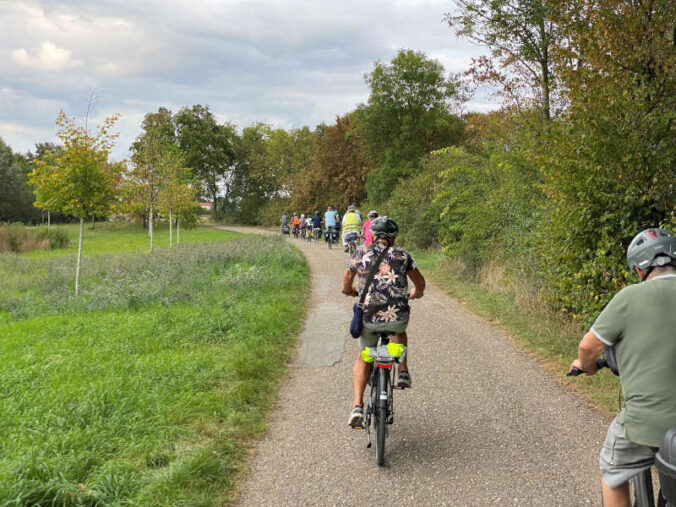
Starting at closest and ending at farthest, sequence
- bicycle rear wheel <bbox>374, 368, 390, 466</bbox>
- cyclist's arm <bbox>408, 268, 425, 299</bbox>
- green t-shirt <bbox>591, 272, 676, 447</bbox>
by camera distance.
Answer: green t-shirt <bbox>591, 272, 676, 447</bbox>, bicycle rear wheel <bbox>374, 368, 390, 466</bbox>, cyclist's arm <bbox>408, 268, 425, 299</bbox>

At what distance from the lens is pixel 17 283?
15.1 metres

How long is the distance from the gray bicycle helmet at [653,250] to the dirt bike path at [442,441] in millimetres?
1888

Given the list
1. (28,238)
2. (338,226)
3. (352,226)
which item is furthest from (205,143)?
(352,226)

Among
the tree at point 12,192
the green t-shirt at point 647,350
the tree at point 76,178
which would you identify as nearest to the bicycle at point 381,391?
the green t-shirt at point 647,350

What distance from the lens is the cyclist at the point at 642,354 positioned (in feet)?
7.14

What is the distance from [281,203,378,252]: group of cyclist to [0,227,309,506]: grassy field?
3471 millimetres

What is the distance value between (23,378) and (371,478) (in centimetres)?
448

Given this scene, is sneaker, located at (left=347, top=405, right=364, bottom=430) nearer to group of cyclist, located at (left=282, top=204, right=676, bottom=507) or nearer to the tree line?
group of cyclist, located at (left=282, top=204, right=676, bottom=507)

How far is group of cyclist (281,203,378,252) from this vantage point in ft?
47.2

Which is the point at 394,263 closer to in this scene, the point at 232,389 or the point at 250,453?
the point at 250,453

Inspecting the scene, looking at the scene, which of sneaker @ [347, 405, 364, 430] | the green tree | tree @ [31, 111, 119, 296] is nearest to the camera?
sneaker @ [347, 405, 364, 430]

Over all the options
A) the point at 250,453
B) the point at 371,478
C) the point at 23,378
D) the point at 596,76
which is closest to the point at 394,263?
the point at 371,478

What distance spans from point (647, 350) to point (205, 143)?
207 feet

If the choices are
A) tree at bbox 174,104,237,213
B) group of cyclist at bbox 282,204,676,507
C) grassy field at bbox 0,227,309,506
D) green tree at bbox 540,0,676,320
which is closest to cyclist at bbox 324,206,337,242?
grassy field at bbox 0,227,309,506
